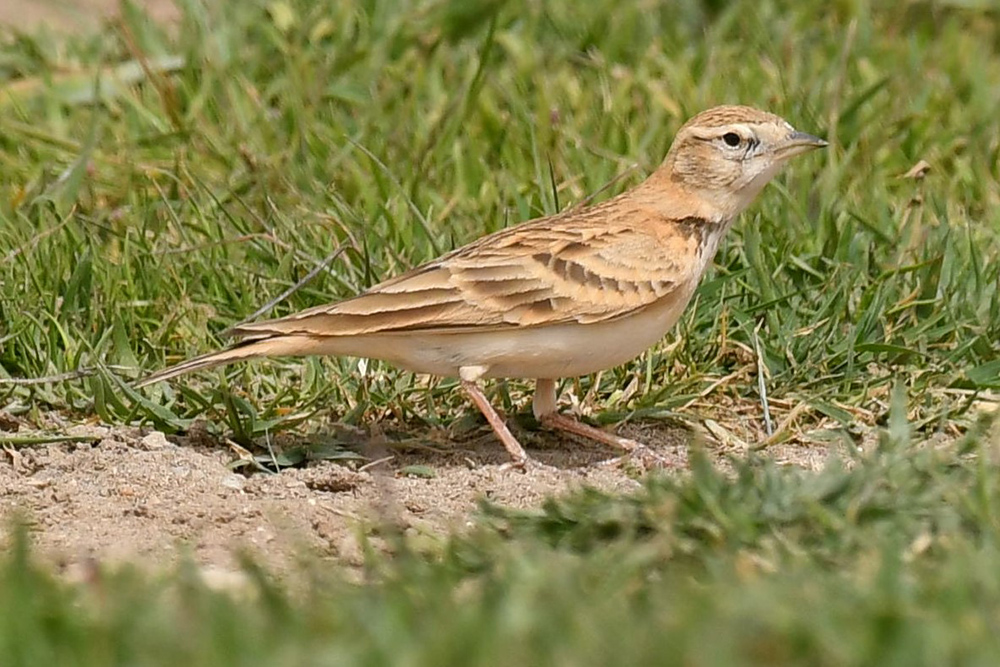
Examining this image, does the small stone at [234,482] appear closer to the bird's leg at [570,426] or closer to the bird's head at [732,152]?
the bird's leg at [570,426]

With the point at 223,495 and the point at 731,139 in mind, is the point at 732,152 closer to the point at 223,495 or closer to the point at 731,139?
the point at 731,139

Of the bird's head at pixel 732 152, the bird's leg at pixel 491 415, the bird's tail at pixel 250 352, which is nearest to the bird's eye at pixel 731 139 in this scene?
the bird's head at pixel 732 152

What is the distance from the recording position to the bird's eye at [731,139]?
217 inches

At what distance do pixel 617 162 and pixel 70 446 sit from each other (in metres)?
2.57

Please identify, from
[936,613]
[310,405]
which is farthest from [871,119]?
[936,613]

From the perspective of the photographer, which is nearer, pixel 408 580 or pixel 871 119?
pixel 408 580

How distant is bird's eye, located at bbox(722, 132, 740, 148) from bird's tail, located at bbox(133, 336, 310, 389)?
4.69 feet

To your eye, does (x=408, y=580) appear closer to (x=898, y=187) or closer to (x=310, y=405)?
(x=310, y=405)

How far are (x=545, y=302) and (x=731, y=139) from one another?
815 millimetres

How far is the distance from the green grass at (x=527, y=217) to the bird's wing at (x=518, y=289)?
52 centimetres

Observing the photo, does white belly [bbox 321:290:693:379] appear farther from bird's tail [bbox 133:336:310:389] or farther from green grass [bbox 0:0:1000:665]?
green grass [bbox 0:0:1000:665]

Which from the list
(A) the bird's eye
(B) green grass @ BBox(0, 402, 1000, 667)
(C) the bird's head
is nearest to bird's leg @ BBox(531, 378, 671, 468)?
(C) the bird's head

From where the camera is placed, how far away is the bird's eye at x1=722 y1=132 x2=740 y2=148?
550cm

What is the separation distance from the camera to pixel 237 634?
318 cm
